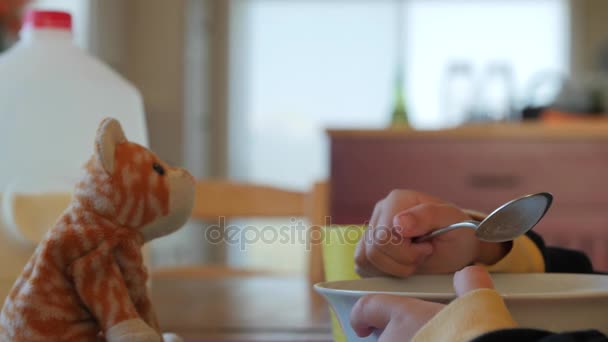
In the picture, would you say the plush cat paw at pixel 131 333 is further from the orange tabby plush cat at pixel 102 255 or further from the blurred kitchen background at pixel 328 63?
the blurred kitchen background at pixel 328 63

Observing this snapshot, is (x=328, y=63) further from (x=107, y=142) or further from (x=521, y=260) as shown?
(x=107, y=142)

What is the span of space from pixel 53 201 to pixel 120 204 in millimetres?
140

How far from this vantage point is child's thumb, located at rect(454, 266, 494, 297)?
317mm

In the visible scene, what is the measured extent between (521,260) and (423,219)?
9cm

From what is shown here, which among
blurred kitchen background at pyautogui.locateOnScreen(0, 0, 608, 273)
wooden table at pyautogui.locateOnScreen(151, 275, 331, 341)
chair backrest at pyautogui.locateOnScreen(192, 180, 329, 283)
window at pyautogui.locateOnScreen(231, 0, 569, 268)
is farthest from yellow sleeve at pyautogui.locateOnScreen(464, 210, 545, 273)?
window at pyautogui.locateOnScreen(231, 0, 569, 268)

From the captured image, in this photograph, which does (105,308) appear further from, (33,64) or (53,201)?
(33,64)

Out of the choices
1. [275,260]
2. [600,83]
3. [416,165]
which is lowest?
[275,260]

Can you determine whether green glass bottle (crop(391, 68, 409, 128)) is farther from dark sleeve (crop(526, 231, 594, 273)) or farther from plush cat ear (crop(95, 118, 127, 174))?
plush cat ear (crop(95, 118, 127, 174))

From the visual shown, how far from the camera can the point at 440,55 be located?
13.4ft

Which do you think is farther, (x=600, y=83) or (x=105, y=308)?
(x=600, y=83)

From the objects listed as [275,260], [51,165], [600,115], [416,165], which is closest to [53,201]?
[51,165]

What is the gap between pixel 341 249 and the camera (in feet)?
1.57

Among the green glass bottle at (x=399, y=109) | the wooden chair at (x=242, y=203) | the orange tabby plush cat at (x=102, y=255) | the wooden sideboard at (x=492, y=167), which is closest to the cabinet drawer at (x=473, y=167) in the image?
the wooden sideboard at (x=492, y=167)

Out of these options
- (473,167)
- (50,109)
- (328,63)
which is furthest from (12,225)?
(328,63)
